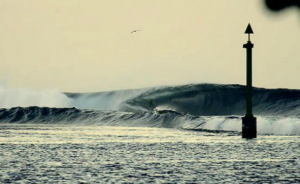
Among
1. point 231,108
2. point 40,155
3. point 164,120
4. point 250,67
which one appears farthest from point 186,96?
point 40,155

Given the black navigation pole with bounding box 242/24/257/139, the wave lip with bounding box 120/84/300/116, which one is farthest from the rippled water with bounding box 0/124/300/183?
the wave lip with bounding box 120/84/300/116

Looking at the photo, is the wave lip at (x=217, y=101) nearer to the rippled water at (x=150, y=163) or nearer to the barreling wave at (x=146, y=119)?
the barreling wave at (x=146, y=119)

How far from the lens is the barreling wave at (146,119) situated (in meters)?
76.0

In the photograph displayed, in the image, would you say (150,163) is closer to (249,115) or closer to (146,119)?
(249,115)

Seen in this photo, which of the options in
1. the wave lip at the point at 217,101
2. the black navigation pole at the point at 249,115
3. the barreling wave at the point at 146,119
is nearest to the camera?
the black navigation pole at the point at 249,115

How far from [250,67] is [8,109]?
343 feet

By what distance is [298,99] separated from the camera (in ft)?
384

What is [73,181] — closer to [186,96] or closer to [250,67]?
[250,67]

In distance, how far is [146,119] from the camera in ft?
389

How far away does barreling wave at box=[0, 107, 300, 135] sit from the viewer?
76.0 metres

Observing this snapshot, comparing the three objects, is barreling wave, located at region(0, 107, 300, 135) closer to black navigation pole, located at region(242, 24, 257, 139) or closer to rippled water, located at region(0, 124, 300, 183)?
black navigation pole, located at region(242, 24, 257, 139)

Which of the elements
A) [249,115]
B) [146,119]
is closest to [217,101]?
[146,119]

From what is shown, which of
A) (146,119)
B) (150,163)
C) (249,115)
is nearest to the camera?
(150,163)

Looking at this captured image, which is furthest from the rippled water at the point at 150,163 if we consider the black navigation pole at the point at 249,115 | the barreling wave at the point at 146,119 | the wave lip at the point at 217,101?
the wave lip at the point at 217,101
